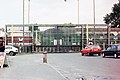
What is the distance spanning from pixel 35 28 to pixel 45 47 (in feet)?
15.2

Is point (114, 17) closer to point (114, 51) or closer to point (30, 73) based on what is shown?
point (114, 51)

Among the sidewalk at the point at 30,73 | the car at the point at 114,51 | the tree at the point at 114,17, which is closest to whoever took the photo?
the sidewalk at the point at 30,73

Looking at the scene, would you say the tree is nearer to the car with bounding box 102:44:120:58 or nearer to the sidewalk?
the car with bounding box 102:44:120:58

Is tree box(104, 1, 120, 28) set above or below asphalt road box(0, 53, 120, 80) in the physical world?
above

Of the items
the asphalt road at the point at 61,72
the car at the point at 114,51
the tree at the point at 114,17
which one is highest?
the tree at the point at 114,17

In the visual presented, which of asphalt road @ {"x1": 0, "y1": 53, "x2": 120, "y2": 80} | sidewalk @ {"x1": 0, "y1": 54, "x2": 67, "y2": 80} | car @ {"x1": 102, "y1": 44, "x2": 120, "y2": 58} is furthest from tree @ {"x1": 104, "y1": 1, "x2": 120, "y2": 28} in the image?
sidewalk @ {"x1": 0, "y1": 54, "x2": 67, "y2": 80}

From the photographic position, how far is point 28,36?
77.0 m

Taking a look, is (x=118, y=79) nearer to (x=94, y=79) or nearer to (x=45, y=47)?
(x=94, y=79)

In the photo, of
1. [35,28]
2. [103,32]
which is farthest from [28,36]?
[103,32]

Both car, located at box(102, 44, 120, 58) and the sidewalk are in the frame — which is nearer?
the sidewalk

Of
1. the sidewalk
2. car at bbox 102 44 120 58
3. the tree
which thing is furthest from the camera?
the tree

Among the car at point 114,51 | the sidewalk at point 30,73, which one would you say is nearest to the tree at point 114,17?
the car at point 114,51

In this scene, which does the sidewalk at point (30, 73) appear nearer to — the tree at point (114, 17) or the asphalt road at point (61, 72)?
the asphalt road at point (61, 72)

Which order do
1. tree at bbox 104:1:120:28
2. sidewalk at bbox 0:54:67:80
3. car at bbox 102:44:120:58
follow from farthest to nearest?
A: 1. tree at bbox 104:1:120:28
2. car at bbox 102:44:120:58
3. sidewalk at bbox 0:54:67:80
